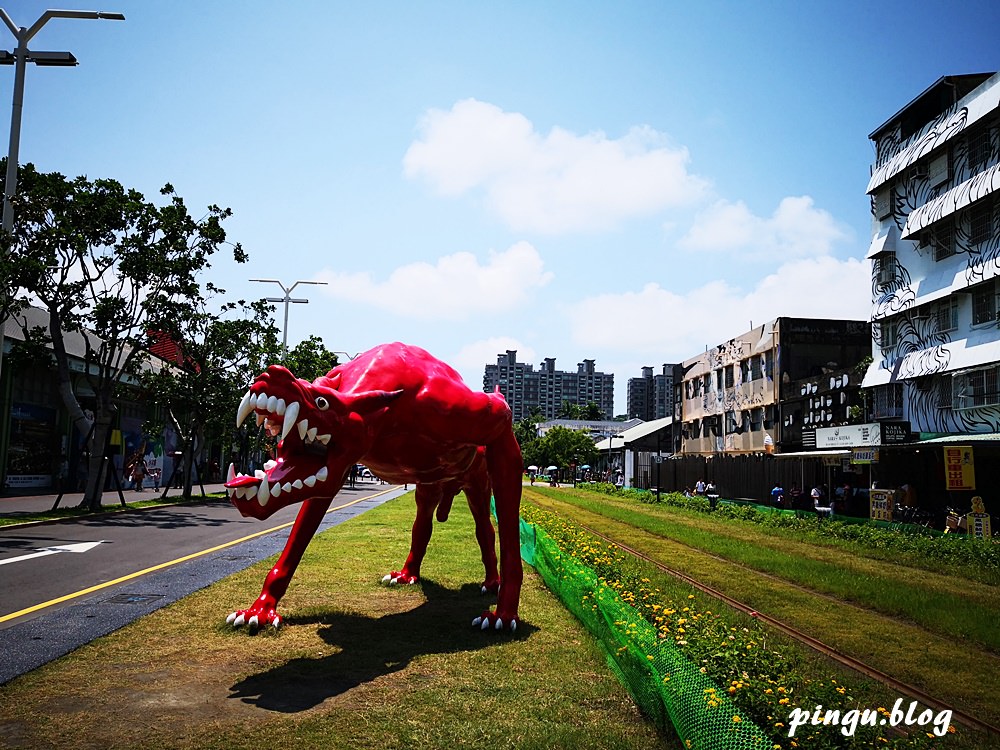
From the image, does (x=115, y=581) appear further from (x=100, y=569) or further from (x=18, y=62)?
(x=18, y=62)

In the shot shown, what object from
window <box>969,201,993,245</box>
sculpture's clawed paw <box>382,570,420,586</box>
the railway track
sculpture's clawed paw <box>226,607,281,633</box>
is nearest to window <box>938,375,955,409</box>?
window <box>969,201,993,245</box>

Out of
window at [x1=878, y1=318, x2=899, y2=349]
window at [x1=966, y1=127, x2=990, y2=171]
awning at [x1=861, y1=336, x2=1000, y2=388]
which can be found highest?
window at [x1=966, y1=127, x2=990, y2=171]

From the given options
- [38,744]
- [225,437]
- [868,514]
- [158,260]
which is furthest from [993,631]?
[225,437]

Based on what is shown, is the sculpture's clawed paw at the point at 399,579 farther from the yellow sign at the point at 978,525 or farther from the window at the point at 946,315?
the window at the point at 946,315

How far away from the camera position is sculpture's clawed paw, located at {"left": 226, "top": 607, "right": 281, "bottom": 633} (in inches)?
307

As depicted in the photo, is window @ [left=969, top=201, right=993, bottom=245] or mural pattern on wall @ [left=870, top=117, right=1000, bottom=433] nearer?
mural pattern on wall @ [left=870, top=117, right=1000, bottom=433]

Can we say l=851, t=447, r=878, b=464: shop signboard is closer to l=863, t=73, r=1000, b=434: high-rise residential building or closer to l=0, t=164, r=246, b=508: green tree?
l=863, t=73, r=1000, b=434: high-rise residential building

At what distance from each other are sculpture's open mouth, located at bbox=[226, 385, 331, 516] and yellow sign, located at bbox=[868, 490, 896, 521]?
23.3 metres

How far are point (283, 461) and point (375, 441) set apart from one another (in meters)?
1.11

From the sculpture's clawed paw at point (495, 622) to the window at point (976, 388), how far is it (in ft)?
74.7

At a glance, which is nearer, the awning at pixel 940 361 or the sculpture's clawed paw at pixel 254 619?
the sculpture's clawed paw at pixel 254 619

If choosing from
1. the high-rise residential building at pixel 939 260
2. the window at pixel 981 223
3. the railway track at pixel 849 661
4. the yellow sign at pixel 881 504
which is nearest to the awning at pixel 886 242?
the high-rise residential building at pixel 939 260

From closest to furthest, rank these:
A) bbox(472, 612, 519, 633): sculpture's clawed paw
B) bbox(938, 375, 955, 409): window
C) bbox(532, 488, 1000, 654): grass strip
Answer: bbox(472, 612, 519, 633): sculpture's clawed paw → bbox(532, 488, 1000, 654): grass strip → bbox(938, 375, 955, 409): window

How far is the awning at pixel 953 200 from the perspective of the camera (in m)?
24.6
